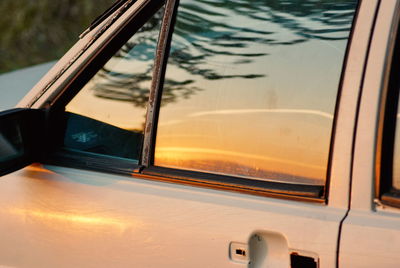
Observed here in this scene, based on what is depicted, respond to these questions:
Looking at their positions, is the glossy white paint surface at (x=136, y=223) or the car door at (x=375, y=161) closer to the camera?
the car door at (x=375, y=161)

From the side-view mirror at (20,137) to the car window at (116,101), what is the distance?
4.0 inches

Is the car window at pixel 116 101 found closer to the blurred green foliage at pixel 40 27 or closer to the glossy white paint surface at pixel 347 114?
the glossy white paint surface at pixel 347 114

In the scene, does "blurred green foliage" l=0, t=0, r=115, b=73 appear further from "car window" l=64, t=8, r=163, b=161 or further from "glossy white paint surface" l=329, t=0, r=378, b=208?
"glossy white paint surface" l=329, t=0, r=378, b=208

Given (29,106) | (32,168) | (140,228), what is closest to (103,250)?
(140,228)

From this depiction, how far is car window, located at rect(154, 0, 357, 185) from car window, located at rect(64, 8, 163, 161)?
0.40ft

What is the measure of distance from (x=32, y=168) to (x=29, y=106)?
201 mm

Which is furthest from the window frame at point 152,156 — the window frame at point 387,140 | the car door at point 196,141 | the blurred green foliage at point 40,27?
the blurred green foliage at point 40,27

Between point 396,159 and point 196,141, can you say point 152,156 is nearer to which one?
point 196,141

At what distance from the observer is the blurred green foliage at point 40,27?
744 cm

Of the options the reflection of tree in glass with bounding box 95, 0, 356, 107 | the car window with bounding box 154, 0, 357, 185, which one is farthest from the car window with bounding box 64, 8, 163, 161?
the car window with bounding box 154, 0, 357, 185

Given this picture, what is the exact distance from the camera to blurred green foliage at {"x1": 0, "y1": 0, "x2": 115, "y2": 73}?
7441 millimetres

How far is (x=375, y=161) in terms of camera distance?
1954 millimetres

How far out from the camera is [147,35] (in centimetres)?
243

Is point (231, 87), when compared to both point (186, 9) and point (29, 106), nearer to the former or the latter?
point (186, 9)
